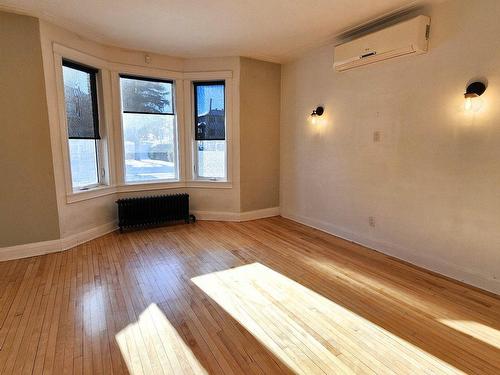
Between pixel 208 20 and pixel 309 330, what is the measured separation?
3.46 metres

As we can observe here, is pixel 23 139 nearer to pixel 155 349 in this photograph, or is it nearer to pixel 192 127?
pixel 192 127

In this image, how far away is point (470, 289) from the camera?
107 inches

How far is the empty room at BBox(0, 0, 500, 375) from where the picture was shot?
2.07 meters

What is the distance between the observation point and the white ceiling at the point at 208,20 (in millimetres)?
3010

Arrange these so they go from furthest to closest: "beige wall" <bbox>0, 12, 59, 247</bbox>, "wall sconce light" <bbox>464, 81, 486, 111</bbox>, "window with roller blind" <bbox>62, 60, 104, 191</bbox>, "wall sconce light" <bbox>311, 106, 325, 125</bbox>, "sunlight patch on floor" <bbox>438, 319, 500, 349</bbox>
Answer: "wall sconce light" <bbox>311, 106, 325, 125</bbox>, "window with roller blind" <bbox>62, 60, 104, 191</bbox>, "beige wall" <bbox>0, 12, 59, 247</bbox>, "wall sconce light" <bbox>464, 81, 486, 111</bbox>, "sunlight patch on floor" <bbox>438, 319, 500, 349</bbox>

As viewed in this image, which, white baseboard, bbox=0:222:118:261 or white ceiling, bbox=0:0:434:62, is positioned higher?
white ceiling, bbox=0:0:434:62

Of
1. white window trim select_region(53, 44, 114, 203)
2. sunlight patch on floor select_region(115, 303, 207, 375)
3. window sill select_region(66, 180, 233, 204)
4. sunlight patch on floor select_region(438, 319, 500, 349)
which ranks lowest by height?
sunlight patch on floor select_region(115, 303, 207, 375)

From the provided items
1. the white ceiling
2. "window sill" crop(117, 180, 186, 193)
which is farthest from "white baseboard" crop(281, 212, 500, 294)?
the white ceiling

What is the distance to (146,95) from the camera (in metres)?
4.71

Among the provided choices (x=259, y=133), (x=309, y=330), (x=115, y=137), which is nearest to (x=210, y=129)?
(x=259, y=133)

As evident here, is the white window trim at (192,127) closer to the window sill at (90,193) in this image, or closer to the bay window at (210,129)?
the bay window at (210,129)

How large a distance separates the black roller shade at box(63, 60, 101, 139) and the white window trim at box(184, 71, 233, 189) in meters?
1.40

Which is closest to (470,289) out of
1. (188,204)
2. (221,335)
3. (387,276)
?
(387,276)

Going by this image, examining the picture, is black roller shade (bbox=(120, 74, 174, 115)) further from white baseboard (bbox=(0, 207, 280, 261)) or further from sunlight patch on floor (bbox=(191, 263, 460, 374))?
sunlight patch on floor (bbox=(191, 263, 460, 374))
